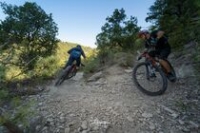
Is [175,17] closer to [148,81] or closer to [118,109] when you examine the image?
[148,81]

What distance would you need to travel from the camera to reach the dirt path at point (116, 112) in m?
6.87

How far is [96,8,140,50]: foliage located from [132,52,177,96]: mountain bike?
6.94m

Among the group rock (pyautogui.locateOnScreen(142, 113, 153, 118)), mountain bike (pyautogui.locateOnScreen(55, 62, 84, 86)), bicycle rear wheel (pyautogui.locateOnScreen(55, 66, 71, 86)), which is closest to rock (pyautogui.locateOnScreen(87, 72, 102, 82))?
mountain bike (pyautogui.locateOnScreen(55, 62, 84, 86))

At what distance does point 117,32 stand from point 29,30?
200 inches

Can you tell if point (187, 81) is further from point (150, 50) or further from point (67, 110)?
point (67, 110)

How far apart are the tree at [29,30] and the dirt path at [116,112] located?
388 cm

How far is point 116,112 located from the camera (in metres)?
7.64

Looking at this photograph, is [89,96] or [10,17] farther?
[10,17]

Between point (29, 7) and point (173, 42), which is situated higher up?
point (29, 7)

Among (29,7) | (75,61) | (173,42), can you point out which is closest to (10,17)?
(29,7)

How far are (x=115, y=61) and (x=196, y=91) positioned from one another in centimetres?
530

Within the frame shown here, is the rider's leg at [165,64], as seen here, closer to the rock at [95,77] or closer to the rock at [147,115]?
the rock at [147,115]

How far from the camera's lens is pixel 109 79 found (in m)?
11.4

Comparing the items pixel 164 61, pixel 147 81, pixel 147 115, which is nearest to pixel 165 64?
pixel 164 61
